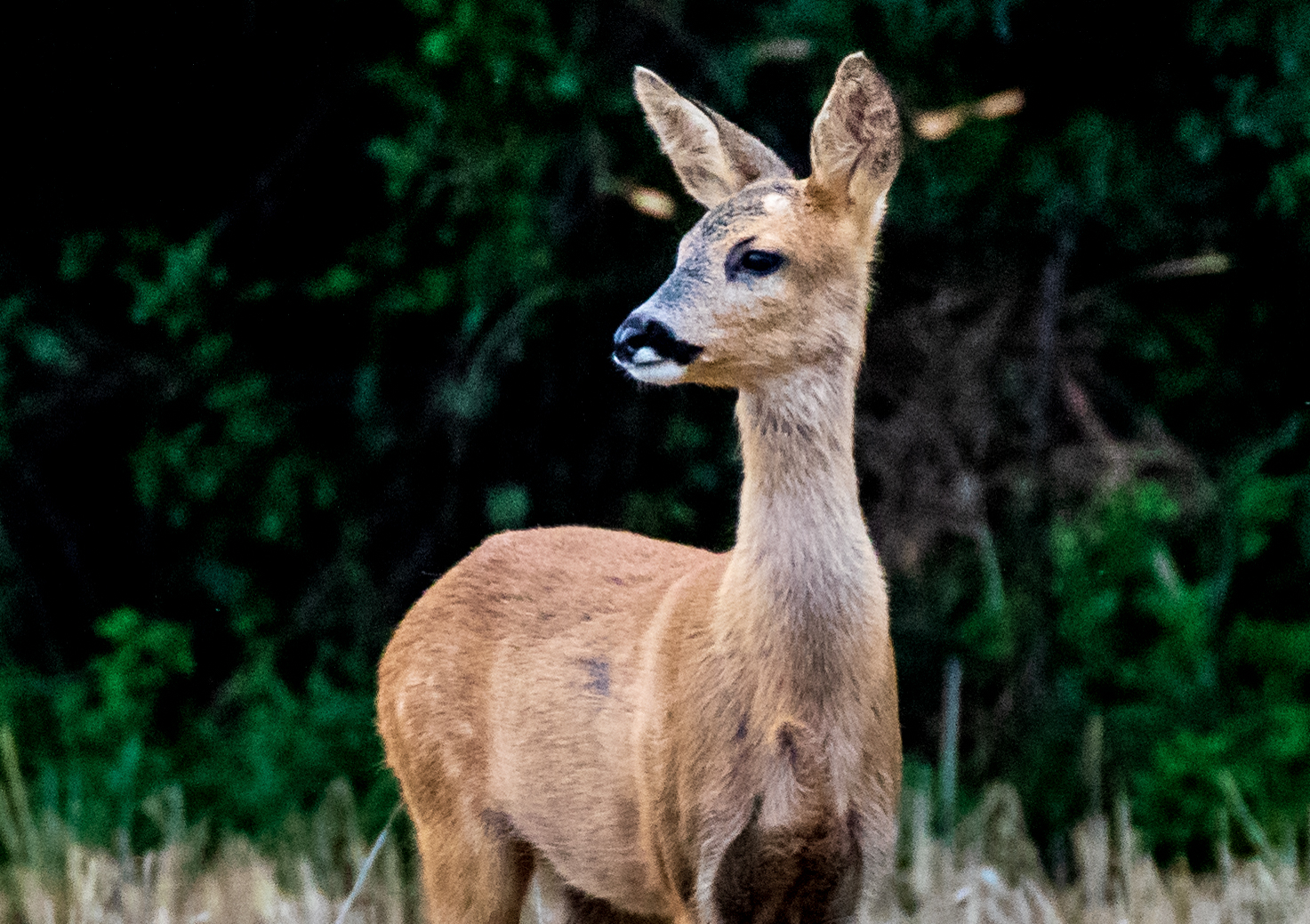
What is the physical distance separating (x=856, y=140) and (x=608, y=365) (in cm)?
234

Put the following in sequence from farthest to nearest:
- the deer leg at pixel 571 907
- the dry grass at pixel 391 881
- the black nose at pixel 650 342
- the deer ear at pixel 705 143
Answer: the dry grass at pixel 391 881 → the deer leg at pixel 571 907 → the deer ear at pixel 705 143 → the black nose at pixel 650 342

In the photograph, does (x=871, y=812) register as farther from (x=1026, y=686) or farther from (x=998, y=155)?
(x=998, y=155)

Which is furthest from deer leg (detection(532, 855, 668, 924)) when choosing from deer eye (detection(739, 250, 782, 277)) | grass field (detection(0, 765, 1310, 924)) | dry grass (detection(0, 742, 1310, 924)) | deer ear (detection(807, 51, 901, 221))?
deer ear (detection(807, 51, 901, 221))

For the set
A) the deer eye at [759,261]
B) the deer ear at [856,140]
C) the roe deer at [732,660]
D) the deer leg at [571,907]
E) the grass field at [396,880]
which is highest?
the deer ear at [856,140]

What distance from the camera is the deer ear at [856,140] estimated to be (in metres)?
2.83

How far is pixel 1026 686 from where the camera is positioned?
194 inches

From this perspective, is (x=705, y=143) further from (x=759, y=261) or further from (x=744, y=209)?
(x=759, y=261)

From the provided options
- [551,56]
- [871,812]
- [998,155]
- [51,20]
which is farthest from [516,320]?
[871,812]

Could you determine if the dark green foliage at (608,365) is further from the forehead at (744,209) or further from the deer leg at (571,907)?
the forehead at (744,209)

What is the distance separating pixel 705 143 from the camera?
318cm

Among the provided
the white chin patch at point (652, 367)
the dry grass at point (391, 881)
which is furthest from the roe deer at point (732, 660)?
the dry grass at point (391, 881)

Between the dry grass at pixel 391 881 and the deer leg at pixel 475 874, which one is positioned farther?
the dry grass at pixel 391 881

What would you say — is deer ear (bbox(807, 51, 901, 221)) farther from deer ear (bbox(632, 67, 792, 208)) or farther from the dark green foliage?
the dark green foliage

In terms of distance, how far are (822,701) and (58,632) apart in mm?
4309
